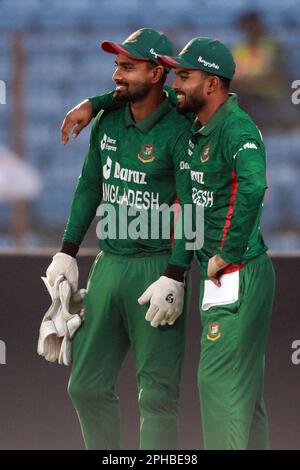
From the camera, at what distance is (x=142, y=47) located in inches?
155

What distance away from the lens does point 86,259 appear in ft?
15.3

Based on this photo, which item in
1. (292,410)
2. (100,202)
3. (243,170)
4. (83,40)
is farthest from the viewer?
(83,40)

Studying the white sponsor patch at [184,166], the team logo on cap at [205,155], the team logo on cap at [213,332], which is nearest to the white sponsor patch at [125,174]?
the white sponsor patch at [184,166]

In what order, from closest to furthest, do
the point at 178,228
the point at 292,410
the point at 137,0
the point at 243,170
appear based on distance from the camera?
the point at 243,170 → the point at 178,228 → the point at 292,410 → the point at 137,0

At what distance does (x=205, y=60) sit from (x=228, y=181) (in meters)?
0.36

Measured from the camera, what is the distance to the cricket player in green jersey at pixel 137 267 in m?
3.95

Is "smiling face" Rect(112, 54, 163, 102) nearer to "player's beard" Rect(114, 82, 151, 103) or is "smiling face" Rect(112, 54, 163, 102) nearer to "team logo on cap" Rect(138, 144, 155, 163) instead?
"player's beard" Rect(114, 82, 151, 103)

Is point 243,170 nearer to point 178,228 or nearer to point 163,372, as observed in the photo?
point 178,228

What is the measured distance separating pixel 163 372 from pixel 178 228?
0.46 meters

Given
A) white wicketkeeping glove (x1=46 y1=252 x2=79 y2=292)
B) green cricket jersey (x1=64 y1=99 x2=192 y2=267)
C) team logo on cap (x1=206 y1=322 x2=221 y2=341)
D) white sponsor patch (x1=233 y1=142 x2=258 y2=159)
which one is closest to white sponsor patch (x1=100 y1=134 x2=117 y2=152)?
green cricket jersey (x1=64 y1=99 x2=192 y2=267)

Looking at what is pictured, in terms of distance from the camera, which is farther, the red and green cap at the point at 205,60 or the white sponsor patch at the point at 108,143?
the white sponsor patch at the point at 108,143

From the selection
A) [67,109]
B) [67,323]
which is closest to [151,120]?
[67,323]

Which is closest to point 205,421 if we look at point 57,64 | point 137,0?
point 57,64

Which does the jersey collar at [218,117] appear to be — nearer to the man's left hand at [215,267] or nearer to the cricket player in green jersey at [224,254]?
the cricket player in green jersey at [224,254]
